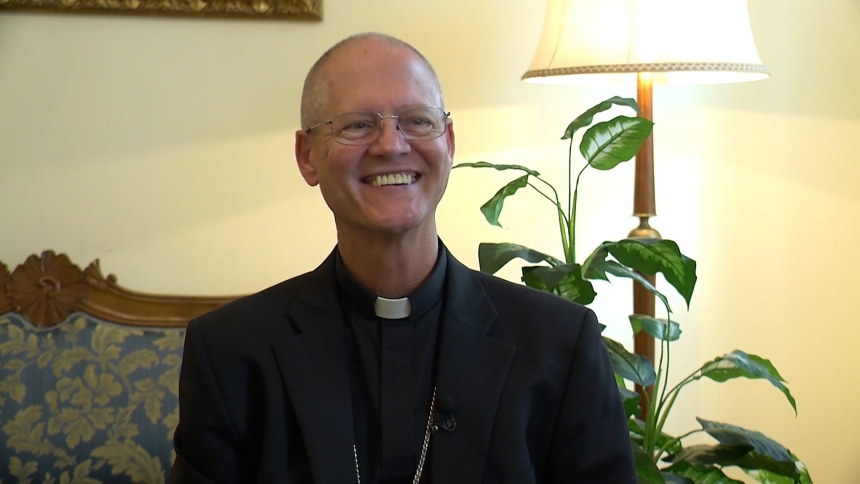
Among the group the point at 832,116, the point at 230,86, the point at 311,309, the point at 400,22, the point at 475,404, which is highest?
the point at 400,22

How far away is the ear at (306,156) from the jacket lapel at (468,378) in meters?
0.24

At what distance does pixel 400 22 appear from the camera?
219cm

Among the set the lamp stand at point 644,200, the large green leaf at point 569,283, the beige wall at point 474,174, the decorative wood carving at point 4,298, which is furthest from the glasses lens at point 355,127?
the decorative wood carving at point 4,298

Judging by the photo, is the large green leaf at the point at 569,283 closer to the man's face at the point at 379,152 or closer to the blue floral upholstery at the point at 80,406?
the man's face at the point at 379,152

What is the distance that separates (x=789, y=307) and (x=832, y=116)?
498 millimetres

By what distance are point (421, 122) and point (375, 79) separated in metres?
0.08

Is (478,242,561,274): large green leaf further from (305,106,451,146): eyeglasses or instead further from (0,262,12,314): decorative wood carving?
(0,262,12,314): decorative wood carving

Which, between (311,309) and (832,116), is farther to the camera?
(832,116)

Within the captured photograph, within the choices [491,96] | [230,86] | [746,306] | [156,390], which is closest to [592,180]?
[491,96]

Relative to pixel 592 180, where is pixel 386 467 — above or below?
below

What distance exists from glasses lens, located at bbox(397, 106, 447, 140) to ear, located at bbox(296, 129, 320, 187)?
146mm

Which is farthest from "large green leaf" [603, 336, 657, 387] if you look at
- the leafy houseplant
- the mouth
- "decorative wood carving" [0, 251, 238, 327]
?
"decorative wood carving" [0, 251, 238, 327]

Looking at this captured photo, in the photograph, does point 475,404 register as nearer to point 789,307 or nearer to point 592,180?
point 592,180

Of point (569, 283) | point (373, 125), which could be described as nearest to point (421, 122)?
point (373, 125)
